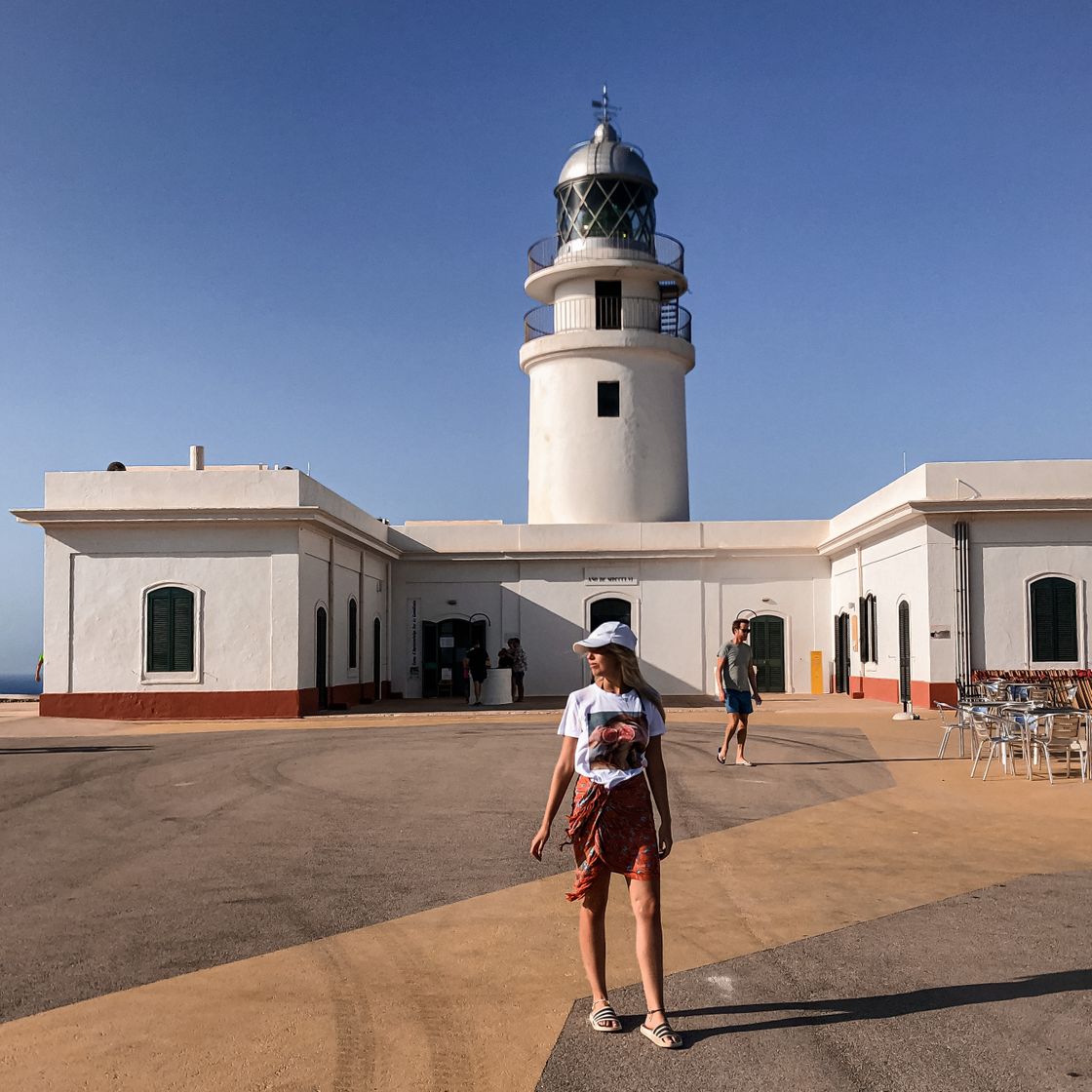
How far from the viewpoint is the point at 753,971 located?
545 cm

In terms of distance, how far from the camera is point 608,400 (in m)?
30.6

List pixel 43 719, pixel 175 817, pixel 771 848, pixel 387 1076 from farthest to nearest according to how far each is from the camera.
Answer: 1. pixel 43 719
2. pixel 175 817
3. pixel 771 848
4. pixel 387 1076

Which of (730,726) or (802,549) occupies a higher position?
(802,549)

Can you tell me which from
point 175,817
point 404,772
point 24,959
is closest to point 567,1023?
point 24,959

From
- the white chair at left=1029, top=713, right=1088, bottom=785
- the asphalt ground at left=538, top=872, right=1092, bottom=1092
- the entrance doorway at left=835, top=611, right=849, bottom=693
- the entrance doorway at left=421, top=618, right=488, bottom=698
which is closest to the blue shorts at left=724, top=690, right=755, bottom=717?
the white chair at left=1029, top=713, right=1088, bottom=785

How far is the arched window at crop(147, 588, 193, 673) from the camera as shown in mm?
22578

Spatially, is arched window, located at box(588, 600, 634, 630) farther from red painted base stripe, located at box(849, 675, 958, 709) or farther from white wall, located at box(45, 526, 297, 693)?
white wall, located at box(45, 526, 297, 693)

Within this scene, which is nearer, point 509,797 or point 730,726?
point 509,797

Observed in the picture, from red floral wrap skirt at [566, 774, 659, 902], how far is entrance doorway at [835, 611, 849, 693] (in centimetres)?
2414

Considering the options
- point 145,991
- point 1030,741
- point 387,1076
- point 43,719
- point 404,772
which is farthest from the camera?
point 43,719

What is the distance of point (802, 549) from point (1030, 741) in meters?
17.7

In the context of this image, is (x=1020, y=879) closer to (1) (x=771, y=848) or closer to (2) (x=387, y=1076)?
(1) (x=771, y=848)

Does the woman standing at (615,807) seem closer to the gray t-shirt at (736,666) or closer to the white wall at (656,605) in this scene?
the gray t-shirt at (736,666)

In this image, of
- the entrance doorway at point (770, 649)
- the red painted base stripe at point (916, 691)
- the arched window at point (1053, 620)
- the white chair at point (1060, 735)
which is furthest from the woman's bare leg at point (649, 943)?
the entrance doorway at point (770, 649)
